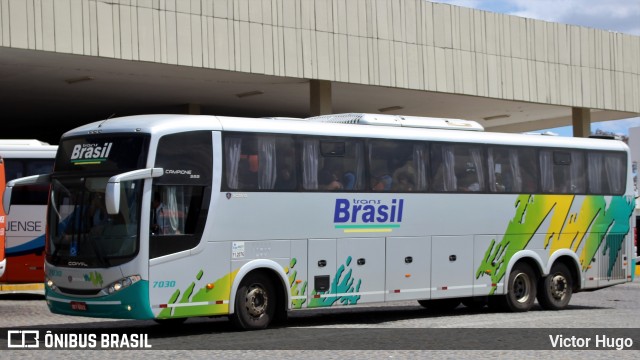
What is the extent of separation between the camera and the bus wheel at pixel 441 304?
19.8 meters

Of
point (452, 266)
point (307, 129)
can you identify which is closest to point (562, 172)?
point (452, 266)

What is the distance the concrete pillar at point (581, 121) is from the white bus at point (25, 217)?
2113 centimetres

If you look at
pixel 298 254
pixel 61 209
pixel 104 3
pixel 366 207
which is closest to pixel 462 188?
pixel 366 207

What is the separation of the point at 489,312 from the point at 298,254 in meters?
5.06

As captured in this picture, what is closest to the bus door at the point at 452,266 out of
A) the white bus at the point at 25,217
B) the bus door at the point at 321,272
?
the bus door at the point at 321,272

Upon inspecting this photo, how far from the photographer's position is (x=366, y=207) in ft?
55.4

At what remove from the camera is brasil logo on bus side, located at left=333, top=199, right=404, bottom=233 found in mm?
16562

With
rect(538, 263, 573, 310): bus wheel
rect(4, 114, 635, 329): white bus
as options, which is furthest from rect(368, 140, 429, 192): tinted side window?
rect(538, 263, 573, 310): bus wheel

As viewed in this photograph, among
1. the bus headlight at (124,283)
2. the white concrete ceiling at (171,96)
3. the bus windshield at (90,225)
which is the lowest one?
the bus headlight at (124,283)

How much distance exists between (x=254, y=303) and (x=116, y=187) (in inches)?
130

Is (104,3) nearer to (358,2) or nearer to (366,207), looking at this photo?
(358,2)

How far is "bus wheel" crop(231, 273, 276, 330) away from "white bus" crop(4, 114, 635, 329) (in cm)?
3

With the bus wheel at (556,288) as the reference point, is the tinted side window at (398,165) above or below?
above

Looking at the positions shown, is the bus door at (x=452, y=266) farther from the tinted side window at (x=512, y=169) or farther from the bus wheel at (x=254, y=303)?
the bus wheel at (x=254, y=303)
